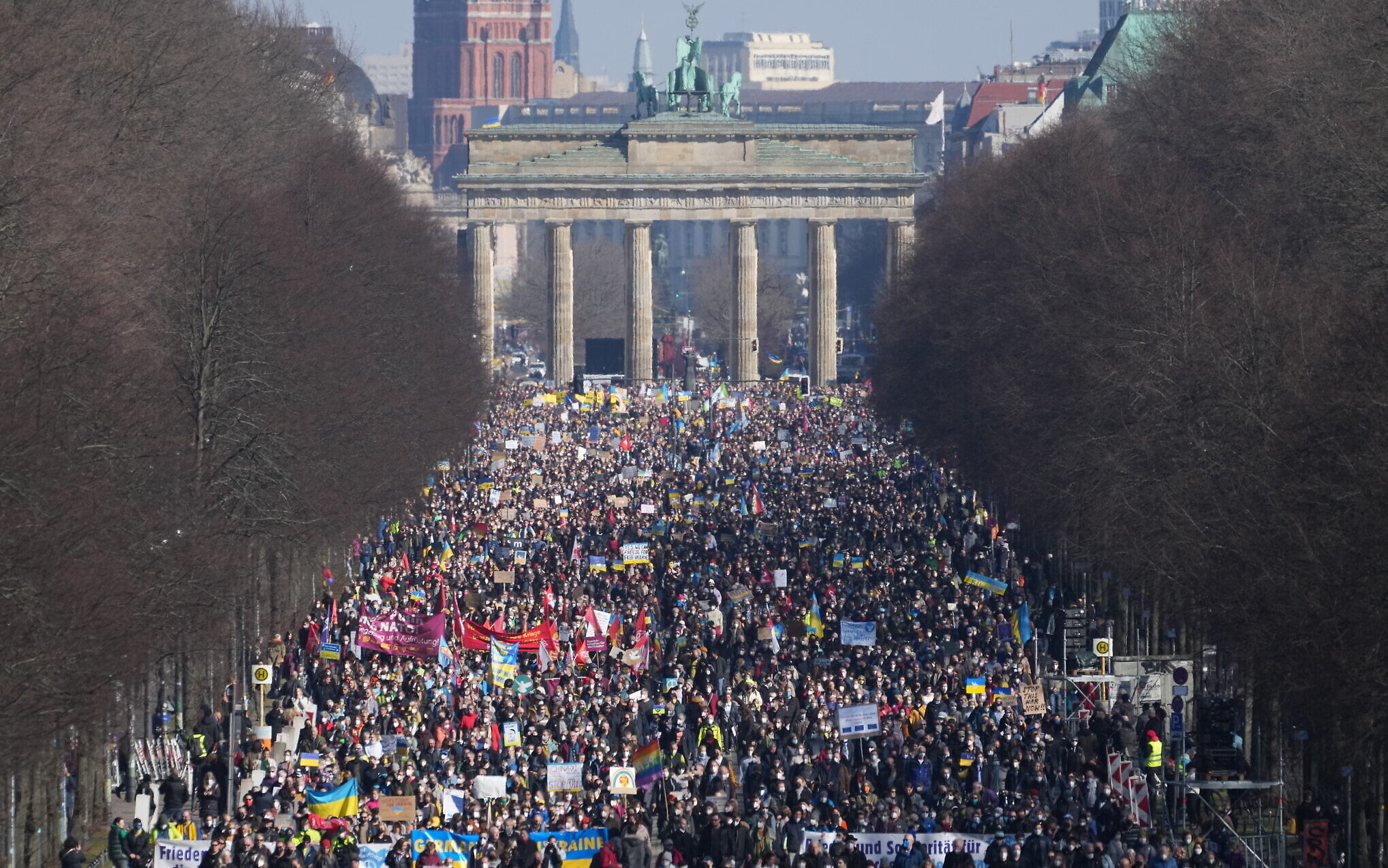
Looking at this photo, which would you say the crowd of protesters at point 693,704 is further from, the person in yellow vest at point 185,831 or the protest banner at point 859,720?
the protest banner at point 859,720

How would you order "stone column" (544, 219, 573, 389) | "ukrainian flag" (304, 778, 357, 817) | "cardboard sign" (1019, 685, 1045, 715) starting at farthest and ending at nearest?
"stone column" (544, 219, 573, 389) < "cardboard sign" (1019, 685, 1045, 715) < "ukrainian flag" (304, 778, 357, 817)

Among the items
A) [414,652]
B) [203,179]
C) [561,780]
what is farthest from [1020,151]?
[561,780]

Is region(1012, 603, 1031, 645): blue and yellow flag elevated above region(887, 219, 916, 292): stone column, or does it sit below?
below

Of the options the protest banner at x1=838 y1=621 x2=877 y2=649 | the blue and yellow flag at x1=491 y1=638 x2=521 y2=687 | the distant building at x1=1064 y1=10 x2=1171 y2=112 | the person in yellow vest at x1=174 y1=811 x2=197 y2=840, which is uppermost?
the distant building at x1=1064 y1=10 x2=1171 y2=112

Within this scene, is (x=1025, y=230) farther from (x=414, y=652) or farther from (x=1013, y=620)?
(x=414, y=652)

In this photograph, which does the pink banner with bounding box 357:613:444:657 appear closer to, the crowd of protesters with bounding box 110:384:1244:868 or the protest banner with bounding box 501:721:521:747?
the crowd of protesters with bounding box 110:384:1244:868

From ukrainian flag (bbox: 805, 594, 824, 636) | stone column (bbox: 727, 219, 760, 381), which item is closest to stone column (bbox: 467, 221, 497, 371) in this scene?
stone column (bbox: 727, 219, 760, 381)

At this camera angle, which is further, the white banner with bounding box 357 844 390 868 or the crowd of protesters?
the crowd of protesters
